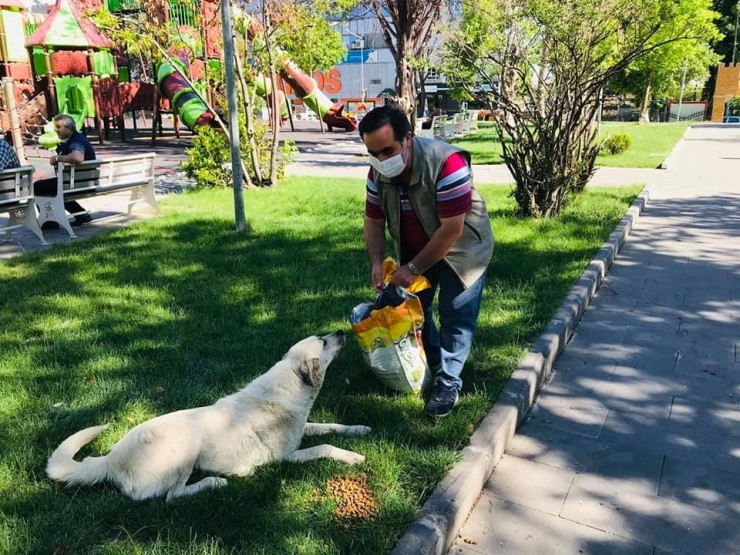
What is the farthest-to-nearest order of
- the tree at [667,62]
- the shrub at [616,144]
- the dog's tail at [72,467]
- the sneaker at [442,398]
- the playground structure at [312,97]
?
the tree at [667,62], the playground structure at [312,97], the shrub at [616,144], the sneaker at [442,398], the dog's tail at [72,467]

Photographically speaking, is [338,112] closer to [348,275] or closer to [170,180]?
[170,180]

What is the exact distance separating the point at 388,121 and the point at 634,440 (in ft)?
7.32

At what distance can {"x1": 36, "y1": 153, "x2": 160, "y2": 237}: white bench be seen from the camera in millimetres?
7848

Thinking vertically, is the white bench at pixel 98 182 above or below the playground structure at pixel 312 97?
below

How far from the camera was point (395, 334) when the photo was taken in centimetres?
348

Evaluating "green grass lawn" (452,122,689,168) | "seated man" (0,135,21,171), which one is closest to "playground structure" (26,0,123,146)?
"green grass lawn" (452,122,689,168)

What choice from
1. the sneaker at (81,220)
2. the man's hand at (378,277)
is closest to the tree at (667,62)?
the sneaker at (81,220)

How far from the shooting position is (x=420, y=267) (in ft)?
10.8

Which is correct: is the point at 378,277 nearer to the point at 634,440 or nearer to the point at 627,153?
the point at 634,440

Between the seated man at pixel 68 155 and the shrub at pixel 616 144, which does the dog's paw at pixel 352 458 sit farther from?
the shrub at pixel 616 144

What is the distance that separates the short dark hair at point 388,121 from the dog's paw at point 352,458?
160 centimetres

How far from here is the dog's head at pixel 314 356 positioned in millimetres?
3090

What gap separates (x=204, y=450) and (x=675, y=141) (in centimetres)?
2375

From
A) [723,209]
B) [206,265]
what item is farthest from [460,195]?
[723,209]
